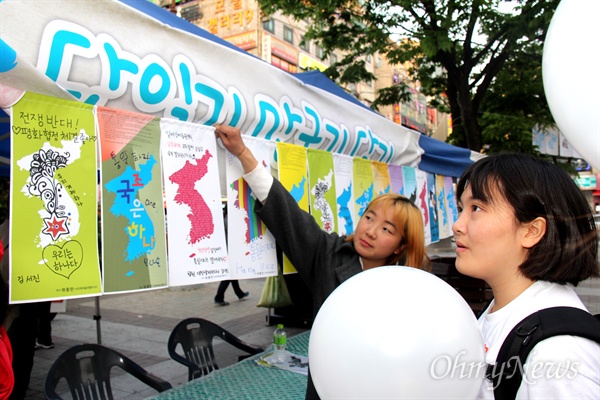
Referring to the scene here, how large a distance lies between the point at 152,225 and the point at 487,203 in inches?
51.0

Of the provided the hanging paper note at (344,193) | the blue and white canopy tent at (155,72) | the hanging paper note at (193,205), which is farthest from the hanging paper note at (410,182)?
the hanging paper note at (193,205)

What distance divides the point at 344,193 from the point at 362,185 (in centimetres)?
29

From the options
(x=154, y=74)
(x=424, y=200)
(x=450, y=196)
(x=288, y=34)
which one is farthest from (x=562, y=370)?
(x=288, y=34)

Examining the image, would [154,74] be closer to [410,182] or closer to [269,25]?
[410,182]

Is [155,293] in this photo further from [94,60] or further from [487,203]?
[487,203]

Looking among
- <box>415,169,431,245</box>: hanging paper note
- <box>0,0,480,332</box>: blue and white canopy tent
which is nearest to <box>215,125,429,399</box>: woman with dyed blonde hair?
<box>0,0,480,332</box>: blue and white canopy tent

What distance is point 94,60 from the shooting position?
1653 millimetres

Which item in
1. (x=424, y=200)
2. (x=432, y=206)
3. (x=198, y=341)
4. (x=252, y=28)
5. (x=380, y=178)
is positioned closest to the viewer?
(x=198, y=341)

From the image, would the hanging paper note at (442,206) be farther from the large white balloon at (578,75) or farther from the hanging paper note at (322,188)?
the large white balloon at (578,75)

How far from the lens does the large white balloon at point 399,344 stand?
929 mm

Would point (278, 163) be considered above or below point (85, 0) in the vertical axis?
below

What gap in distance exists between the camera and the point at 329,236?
216cm

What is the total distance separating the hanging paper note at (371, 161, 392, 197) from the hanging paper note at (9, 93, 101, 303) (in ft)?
7.47

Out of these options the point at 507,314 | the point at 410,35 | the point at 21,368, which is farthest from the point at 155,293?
the point at 507,314
